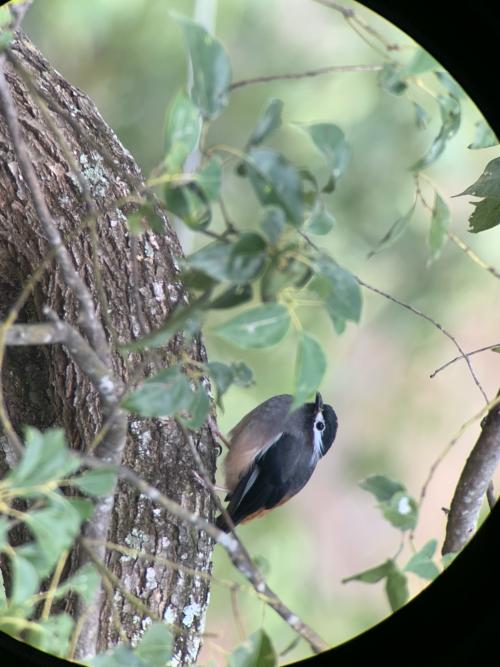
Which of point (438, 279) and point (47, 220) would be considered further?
point (438, 279)

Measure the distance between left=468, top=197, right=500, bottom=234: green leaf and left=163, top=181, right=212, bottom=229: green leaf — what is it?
0.49 metres

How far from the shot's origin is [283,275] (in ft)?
1.85

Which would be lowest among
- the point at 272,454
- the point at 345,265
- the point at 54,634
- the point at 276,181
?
the point at 272,454

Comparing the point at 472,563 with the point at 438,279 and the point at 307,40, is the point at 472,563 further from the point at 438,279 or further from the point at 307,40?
the point at 438,279

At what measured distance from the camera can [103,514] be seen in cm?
76

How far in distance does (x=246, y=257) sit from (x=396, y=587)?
1.09 ft

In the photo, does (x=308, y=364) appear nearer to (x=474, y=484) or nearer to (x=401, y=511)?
(x=401, y=511)

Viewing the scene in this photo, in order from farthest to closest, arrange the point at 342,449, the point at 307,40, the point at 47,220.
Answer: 1. the point at 342,449
2. the point at 307,40
3. the point at 47,220

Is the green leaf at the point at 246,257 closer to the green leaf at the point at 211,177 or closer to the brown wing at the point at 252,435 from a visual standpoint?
the green leaf at the point at 211,177

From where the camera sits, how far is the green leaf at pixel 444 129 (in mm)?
635

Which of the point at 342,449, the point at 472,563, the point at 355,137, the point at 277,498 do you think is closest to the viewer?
the point at 472,563

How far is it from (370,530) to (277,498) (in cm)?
166

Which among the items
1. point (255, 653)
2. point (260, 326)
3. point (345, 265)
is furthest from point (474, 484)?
point (345, 265)

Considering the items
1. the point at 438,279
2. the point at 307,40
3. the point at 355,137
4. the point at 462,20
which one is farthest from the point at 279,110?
the point at 438,279
